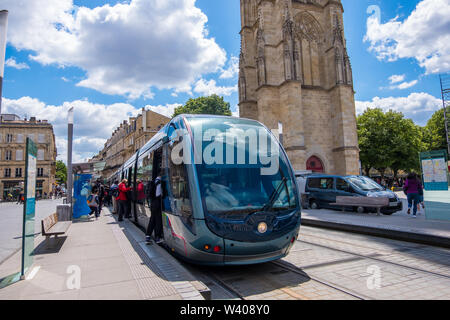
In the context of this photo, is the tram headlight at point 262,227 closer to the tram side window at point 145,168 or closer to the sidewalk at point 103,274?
the sidewalk at point 103,274

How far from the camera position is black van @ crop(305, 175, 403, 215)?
41.9 ft

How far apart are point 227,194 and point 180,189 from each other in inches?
36.4

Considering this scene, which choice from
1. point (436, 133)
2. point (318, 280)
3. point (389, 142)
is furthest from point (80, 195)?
point (436, 133)

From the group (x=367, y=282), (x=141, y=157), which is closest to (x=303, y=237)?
(x=367, y=282)

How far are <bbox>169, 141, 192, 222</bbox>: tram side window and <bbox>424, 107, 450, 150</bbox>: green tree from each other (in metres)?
47.4

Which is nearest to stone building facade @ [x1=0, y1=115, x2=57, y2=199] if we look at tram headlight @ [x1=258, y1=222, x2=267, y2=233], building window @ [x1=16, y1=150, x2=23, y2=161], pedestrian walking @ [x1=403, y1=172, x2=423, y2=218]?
building window @ [x1=16, y1=150, x2=23, y2=161]

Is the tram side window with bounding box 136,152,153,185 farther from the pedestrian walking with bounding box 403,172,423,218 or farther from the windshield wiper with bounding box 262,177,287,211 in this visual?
the pedestrian walking with bounding box 403,172,423,218

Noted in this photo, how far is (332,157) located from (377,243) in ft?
69.7

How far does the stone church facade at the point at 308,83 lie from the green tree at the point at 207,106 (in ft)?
52.5

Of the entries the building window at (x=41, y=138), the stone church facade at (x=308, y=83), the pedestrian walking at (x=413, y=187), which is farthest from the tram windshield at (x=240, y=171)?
the building window at (x=41, y=138)

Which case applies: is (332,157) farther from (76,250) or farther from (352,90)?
(76,250)

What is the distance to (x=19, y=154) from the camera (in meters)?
53.2
